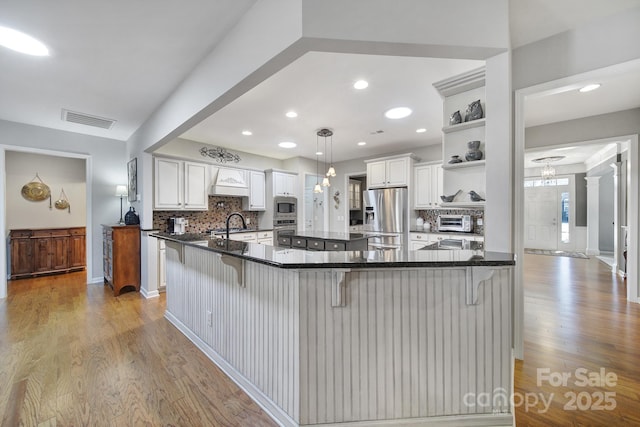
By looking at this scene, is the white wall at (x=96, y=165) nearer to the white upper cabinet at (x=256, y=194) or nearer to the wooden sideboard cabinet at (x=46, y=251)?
the wooden sideboard cabinet at (x=46, y=251)

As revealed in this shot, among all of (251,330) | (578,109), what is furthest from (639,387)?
(578,109)

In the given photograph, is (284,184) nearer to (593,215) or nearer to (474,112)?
(474,112)

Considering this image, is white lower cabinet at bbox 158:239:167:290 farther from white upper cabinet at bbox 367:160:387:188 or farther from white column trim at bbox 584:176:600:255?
white column trim at bbox 584:176:600:255

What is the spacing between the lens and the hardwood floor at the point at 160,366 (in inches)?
63.3

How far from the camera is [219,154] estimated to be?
527 centimetres

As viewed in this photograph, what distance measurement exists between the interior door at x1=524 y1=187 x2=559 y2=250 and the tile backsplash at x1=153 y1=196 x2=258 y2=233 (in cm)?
813

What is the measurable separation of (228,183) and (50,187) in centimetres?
370

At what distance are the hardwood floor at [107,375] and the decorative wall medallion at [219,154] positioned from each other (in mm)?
2937

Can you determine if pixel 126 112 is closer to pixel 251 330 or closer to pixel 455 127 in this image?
pixel 251 330

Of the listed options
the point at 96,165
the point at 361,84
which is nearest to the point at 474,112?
the point at 361,84

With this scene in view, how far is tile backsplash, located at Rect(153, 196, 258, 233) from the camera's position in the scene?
461cm

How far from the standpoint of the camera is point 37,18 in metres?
1.85

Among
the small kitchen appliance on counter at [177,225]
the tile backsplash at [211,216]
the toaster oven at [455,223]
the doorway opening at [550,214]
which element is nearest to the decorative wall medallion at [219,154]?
the tile backsplash at [211,216]

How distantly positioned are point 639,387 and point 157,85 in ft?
15.6
